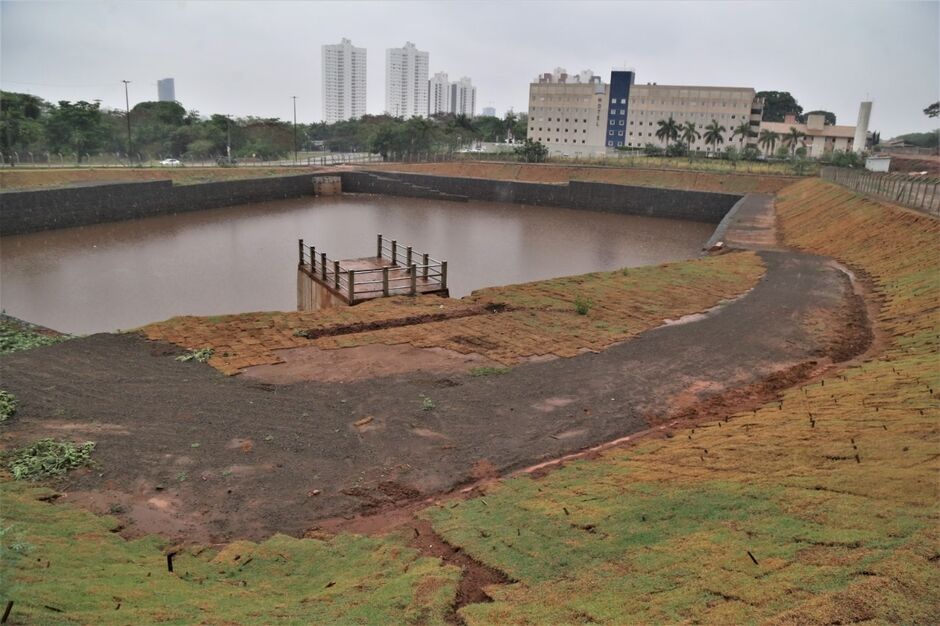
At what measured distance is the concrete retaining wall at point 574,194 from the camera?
42594mm

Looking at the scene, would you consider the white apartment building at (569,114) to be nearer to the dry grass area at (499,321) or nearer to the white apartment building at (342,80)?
the dry grass area at (499,321)

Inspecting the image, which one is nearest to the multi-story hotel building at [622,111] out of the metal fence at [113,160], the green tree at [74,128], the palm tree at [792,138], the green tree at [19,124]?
the palm tree at [792,138]

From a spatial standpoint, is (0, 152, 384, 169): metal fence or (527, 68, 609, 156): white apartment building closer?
(0, 152, 384, 169): metal fence

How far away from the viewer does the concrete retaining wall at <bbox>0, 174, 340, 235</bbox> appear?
29.9 metres

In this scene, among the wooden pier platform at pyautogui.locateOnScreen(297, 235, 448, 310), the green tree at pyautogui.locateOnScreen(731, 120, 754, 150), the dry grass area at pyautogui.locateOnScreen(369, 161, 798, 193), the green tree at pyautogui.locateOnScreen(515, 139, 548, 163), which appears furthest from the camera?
the green tree at pyautogui.locateOnScreen(731, 120, 754, 150)

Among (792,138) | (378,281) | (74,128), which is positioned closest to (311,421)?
(378,281)

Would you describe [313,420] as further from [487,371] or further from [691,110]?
[691,110]

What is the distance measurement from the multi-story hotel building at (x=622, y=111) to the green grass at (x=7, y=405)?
3090 inches

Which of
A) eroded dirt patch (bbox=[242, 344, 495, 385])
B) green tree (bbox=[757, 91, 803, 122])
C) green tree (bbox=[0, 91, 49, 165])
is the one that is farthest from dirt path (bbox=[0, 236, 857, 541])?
green tree (bbox=[757, 91, 803, 122])

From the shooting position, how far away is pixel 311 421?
8578 millimetres

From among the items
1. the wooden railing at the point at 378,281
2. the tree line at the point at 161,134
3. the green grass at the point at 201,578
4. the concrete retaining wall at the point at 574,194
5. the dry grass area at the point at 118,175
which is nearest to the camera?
the green grass at the point at 201,578

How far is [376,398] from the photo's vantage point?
9.38 metres

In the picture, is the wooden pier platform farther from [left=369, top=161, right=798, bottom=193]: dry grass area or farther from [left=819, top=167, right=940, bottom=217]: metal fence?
[left=369, top=161, right=798, bottom=193]: dry grass area

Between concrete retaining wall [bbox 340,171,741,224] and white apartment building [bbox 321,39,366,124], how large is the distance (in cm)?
13718
